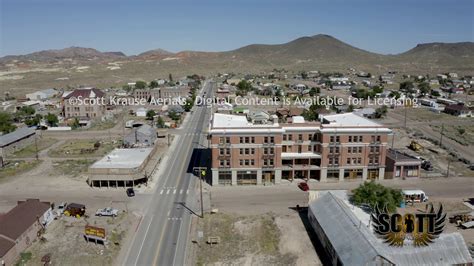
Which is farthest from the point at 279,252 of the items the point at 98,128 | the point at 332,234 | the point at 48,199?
the point at 98,128

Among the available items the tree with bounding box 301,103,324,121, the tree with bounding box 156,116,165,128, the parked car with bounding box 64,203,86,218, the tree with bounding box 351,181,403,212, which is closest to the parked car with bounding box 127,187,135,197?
the parked car with bounding box 64,203,86,218

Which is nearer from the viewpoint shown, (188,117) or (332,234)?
(332,234)

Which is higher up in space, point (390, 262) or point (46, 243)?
point (390, 262)

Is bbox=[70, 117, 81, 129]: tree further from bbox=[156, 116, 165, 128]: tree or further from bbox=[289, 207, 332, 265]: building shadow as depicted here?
bbox=[289, 207, 332, 265]: building shadow

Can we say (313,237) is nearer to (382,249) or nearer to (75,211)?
(382,249)

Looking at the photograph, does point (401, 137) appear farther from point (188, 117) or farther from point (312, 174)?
point (188, 117)

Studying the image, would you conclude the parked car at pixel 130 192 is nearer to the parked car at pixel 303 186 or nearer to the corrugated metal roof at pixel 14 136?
the parked car at pixel 303 186
